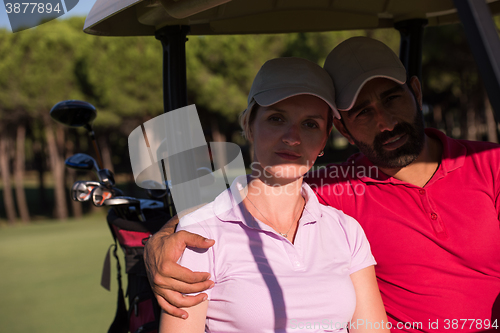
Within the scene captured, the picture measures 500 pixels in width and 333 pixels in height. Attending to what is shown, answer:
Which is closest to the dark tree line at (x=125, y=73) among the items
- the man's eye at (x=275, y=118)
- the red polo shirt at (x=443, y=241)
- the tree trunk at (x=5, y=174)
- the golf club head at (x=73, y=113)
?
the tree trunk at (x=5, y=174)

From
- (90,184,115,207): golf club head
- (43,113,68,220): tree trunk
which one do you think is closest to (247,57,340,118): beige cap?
(90,184,115,207): golf club head

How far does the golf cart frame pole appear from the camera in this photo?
2.49 feet

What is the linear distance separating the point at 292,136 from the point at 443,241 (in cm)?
76

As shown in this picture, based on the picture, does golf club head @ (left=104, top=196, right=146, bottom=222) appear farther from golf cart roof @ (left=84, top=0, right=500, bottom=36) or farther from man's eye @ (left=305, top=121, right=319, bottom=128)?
man's eye @ (left=305, top=121, right=319, bottom=128)

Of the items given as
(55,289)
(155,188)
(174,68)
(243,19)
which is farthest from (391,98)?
(55,289)

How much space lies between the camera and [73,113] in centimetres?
246

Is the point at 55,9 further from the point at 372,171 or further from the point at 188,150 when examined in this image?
the point at 372,171

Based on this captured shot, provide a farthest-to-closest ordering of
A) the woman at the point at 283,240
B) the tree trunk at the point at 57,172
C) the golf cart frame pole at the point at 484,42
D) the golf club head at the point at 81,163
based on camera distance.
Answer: the tree trunk at the point at 57,172
the golf club head at the point at 81,163
the woman at the point at 283,240
the golf cart frame pole at the point at 484,42

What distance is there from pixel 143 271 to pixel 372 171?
45.4 inches

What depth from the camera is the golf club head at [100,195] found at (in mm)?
2215

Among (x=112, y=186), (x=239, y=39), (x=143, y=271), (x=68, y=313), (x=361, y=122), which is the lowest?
(x=68, y=313)

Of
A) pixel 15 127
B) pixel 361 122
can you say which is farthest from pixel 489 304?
pixel 15 127

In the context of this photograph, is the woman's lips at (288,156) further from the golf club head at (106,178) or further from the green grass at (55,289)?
the green grass at (55,289)

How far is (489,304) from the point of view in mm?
1785
